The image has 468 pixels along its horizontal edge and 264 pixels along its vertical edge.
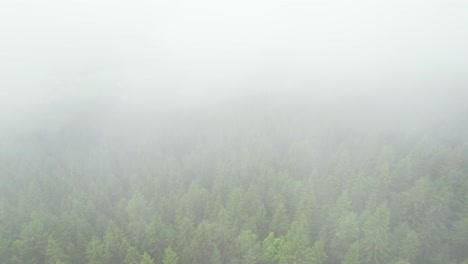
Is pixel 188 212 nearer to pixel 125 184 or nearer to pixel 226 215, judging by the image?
pixel 226 215

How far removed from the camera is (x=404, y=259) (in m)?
35.9

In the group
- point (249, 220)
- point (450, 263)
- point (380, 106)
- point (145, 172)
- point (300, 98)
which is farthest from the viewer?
point (300, 98)

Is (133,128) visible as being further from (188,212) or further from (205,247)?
(205,247)

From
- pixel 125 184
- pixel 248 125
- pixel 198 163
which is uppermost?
pixel 248 125

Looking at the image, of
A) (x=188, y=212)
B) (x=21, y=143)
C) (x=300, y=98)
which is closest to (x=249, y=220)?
(x=188, y=212)

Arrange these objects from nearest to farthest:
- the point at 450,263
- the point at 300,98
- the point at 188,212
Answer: the point at 450,263 → the point at 188,212 → the point at 300,98

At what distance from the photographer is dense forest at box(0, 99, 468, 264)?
122ft

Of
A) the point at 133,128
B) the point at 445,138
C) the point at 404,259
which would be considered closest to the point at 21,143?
the point at 133,128

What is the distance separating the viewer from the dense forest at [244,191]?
3722cm

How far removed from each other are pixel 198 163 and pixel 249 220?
3748 centimetres

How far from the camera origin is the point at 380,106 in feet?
336

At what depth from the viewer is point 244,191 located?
56.0 metres

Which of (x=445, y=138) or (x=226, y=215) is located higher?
(x=445, y=138)

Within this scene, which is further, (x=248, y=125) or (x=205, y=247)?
(x=248, y=125)
